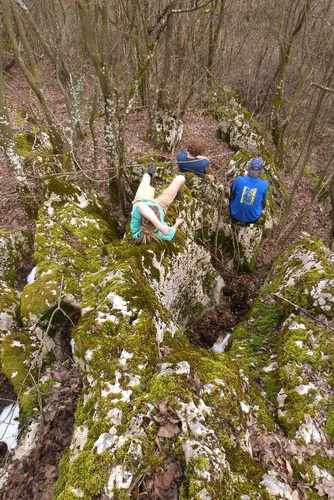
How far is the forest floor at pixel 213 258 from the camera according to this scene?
8.79 feet

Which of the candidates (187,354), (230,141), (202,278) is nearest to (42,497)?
(187,354)

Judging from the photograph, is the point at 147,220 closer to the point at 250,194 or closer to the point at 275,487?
the point at 250,194

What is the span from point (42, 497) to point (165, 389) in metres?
1.38

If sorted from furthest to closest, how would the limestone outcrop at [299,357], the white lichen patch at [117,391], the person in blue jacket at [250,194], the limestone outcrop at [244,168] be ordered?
the limestone outcrop at [244,168] < the person in blue jacket at [250,194] < the limestone outcrop at [299,357] < the white lichen patch at [117,391]

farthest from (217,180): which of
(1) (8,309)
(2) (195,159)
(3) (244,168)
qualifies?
(1) (8,309)

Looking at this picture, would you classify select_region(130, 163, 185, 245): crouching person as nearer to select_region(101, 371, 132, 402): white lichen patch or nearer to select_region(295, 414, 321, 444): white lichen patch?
select_region(101, 371, 132, 402): white lichen patch

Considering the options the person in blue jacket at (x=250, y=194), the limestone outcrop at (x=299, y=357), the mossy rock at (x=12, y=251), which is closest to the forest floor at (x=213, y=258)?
the mossy rock at (x=12, y=251)

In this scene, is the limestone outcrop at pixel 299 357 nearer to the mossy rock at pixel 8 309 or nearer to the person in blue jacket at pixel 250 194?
the person in blue jacket at pixel 250 194

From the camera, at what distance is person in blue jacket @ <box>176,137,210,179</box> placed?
242 inches

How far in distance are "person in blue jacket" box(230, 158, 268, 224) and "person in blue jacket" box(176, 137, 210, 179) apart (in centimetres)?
89

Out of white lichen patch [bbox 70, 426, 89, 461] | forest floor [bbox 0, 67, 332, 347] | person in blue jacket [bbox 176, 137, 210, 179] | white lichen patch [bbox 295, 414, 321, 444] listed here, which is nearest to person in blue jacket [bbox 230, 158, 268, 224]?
forest floor [bbox 0, 67, 332, 347]

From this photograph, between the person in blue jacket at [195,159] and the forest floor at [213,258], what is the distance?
64 cm

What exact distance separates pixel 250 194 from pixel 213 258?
5.94ft

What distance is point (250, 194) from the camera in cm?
620
